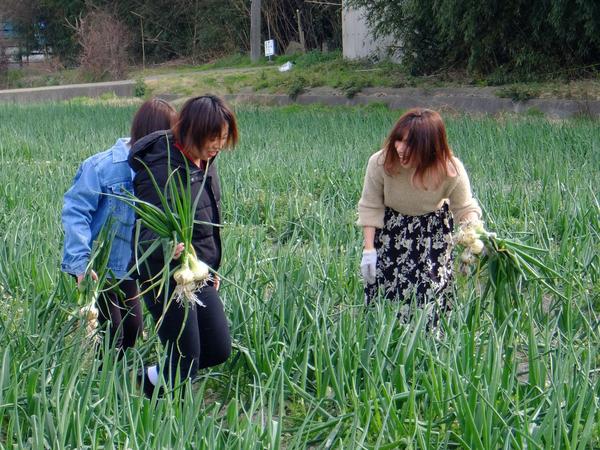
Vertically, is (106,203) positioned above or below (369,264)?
above

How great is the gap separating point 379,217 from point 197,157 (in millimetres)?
730

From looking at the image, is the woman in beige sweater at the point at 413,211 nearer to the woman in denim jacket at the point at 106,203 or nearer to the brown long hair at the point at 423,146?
the brown long hair at the point at 423,146

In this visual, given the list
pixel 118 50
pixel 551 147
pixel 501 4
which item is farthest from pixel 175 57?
pixel 551 147

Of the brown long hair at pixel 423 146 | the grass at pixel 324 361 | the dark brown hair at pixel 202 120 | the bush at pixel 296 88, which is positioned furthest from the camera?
the bush at pixel 296 88

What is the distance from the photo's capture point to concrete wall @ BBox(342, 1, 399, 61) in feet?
55.8

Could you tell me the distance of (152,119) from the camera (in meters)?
2.63

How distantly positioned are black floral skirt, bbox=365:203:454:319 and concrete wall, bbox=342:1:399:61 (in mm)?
13851

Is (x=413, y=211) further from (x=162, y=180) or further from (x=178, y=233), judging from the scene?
(x=178, y=233)

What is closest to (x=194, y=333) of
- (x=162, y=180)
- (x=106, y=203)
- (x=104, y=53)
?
(x=162, y=180)

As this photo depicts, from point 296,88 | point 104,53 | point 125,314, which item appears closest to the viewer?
point 125,314

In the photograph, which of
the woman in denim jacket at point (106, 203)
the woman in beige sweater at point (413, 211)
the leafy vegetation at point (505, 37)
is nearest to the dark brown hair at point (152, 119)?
the woman in denim jacket at point (106, 203)

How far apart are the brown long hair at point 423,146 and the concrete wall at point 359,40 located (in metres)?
14.0

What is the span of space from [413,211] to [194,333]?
85 cm

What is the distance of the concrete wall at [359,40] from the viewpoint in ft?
55.8
